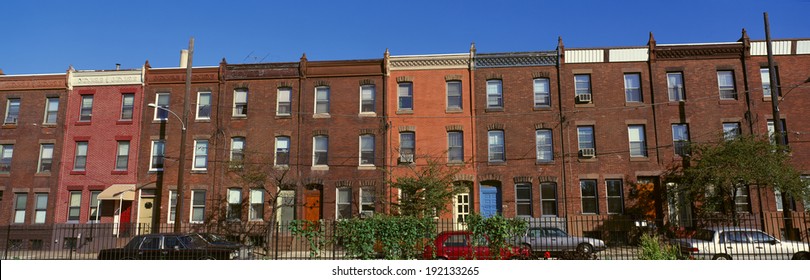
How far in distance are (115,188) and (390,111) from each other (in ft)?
47.0

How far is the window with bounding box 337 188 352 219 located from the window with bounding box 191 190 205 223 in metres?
6.91

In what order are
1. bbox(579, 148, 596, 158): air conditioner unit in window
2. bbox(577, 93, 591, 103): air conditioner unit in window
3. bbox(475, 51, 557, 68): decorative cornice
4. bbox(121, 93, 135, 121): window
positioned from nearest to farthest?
bbox(579, 148, 596, 158): air conditioner unit in window → bbox(577, 93, 591, 103): air conditioner unit in window → bbox(475, 51, 557, 68): decorative cornice → bbox(121, 93, 135, 121): window

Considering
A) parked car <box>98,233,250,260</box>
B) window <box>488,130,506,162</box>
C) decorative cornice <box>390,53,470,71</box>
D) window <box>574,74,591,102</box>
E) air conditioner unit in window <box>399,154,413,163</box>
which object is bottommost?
parked car <box>98,233,250,260</box>

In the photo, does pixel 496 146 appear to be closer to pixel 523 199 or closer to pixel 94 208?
pixel 523 199

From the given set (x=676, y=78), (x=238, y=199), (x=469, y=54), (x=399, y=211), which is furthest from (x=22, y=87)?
(x=676, y=78)

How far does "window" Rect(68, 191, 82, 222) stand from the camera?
1163 inches

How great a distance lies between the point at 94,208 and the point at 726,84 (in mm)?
32224

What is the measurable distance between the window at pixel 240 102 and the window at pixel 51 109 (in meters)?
9.87

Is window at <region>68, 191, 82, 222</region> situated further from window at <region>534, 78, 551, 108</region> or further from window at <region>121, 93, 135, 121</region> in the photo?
window at <region>534, 78, 551, 108</region>

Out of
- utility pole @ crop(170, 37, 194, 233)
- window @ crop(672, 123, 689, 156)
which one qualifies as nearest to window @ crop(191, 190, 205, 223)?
utility pole @ crop(170, 37, 194, 233)

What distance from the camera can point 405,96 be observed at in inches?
1164

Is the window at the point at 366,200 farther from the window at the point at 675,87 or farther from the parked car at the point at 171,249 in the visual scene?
the window at the point at 675,87

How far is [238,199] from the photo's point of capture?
95.6 feet

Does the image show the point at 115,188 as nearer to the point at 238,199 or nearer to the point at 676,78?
the point at 238,199
